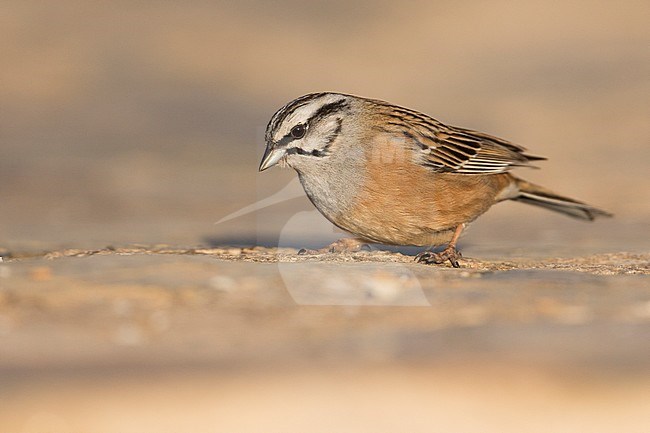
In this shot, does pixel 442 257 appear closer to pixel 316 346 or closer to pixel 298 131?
pixel 298 131

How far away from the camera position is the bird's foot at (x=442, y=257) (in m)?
8.09

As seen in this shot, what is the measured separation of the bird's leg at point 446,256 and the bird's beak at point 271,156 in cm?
125

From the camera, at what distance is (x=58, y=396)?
4.82 m

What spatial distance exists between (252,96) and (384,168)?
9318 mm

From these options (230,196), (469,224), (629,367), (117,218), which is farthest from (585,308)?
(230,196)

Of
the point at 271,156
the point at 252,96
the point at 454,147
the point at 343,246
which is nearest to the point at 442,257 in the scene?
the point at 343,246

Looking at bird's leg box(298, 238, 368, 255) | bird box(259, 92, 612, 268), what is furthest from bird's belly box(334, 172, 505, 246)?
bird's leg box(298, 238, 368, 255)

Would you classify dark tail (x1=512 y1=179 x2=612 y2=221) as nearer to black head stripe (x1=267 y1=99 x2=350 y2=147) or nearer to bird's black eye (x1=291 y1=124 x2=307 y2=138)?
black head stripe (x1=267 y1=99 x2=350 y2=147)

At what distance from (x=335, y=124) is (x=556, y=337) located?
2927 mm

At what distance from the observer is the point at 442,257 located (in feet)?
26.7

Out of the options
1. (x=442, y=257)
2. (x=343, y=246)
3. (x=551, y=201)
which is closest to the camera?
(x=442, y=257)

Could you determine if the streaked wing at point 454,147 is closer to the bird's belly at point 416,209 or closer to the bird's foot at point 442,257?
the bird's belly at point 416,209

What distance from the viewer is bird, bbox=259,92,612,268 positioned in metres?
7.73

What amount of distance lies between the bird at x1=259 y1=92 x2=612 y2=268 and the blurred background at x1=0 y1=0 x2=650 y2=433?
515 millimetres
